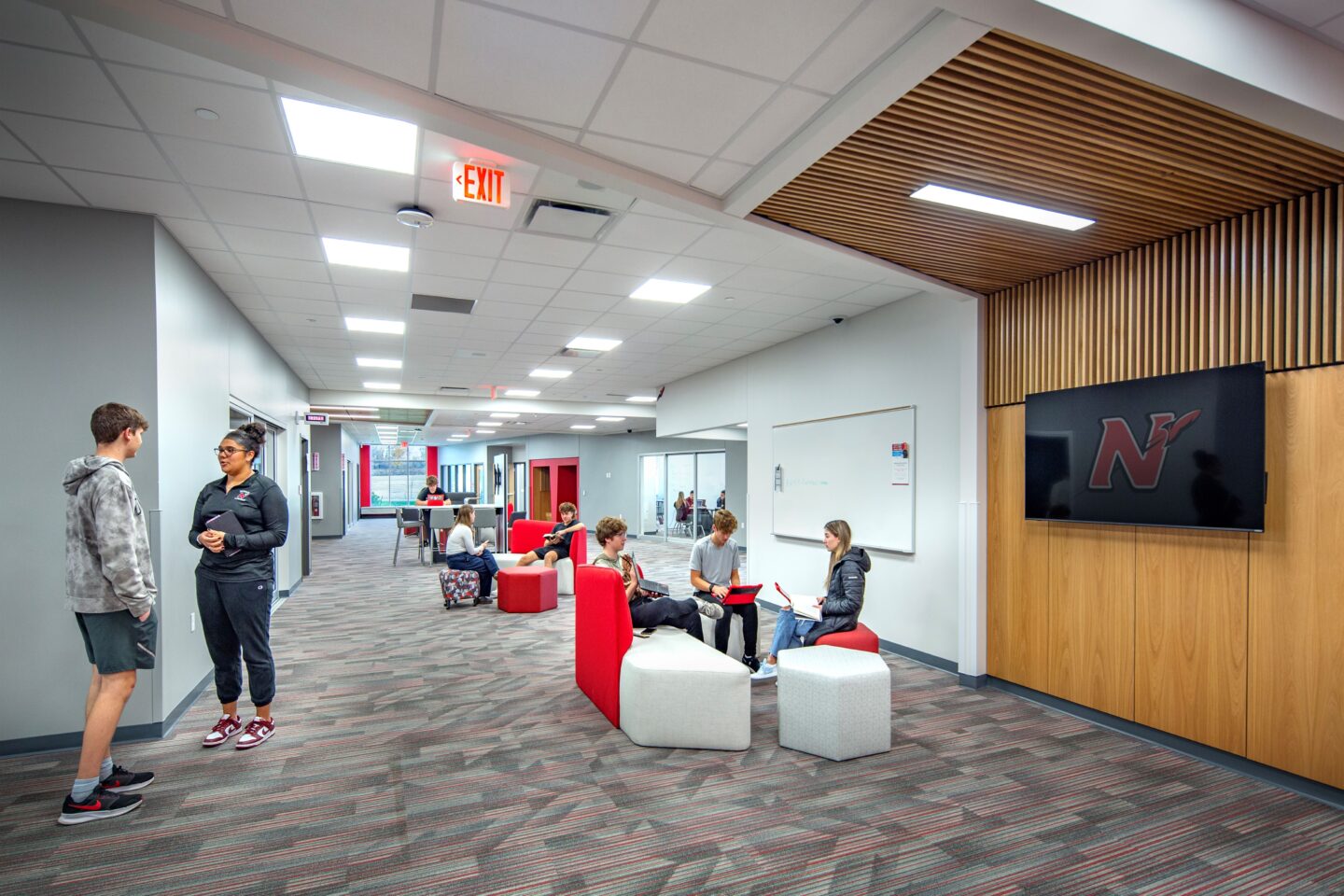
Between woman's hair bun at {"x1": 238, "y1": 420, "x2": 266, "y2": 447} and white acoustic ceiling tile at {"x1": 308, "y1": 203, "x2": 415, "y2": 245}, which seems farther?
white acoustic ceiling tile at {"x1": 308, "y1": 203, "x2": 415, "y2": 245}

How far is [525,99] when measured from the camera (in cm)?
276

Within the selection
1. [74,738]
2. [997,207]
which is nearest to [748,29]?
[997,207]

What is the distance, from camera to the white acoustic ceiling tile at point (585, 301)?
5.82 metres

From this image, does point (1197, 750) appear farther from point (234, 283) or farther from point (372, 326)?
point (372, 326)

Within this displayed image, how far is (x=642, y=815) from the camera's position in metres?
2.98

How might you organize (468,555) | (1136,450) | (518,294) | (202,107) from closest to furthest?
(202,107) → (1136,450) → (518,294) → (468,555)

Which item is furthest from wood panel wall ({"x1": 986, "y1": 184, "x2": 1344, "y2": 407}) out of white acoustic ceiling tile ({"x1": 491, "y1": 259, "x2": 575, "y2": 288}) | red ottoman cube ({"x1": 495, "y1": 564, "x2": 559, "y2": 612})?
red ottoman cube ({"x1": 495, "y1": 564, "x2": 559, "y2": 612})

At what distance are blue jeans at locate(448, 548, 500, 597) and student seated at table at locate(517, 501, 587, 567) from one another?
1.21ft

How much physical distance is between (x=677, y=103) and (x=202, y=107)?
208cm

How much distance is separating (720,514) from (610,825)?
276 centimetres

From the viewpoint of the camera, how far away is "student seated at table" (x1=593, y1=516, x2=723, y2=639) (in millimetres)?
4438

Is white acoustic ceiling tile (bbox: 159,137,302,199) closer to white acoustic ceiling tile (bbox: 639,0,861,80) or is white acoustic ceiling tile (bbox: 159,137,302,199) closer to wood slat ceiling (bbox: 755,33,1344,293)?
white acoustic ceiling tile (bbox: 639,0,861,80)

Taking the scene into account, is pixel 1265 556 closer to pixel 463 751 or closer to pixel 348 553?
pixel 463 751

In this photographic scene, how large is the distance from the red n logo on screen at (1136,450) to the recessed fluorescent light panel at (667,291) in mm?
3129
